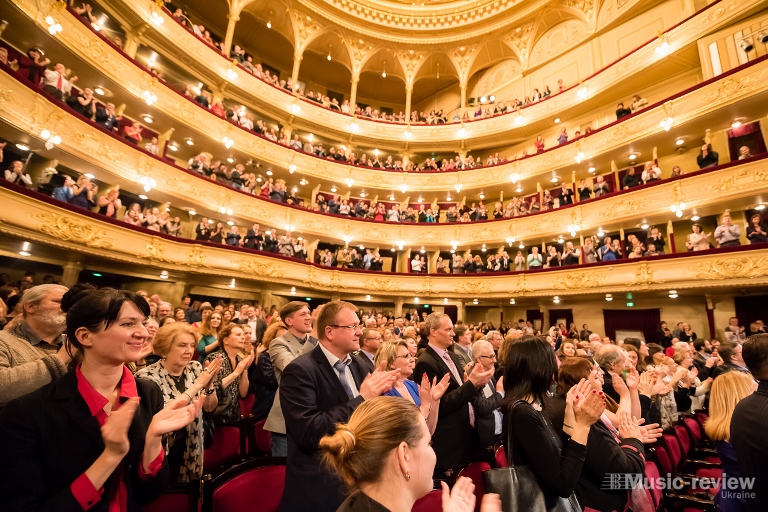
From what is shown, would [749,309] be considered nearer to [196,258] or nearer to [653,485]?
[653,485]

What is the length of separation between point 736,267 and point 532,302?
6.05 metres

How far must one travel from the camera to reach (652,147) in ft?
37.3

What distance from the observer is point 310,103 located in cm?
1578

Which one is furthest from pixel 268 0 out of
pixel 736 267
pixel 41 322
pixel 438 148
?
pixel 736 267

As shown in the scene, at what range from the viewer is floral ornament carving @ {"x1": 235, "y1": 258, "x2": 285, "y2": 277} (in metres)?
11.0

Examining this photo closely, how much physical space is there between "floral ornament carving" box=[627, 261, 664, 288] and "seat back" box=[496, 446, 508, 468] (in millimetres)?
9438

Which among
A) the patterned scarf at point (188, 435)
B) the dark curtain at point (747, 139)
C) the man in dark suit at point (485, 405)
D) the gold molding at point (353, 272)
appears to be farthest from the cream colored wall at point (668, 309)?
the patterned scarf at point (188, 435)

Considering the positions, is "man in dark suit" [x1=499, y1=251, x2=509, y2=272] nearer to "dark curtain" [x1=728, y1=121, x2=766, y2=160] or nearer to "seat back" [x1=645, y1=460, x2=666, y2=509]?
"dark curtain" [x1=728, y1=121, x2=766, y2=160]

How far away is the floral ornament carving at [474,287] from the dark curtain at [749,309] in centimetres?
656

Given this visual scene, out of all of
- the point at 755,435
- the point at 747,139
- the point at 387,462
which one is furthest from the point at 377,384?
the point at 747,139

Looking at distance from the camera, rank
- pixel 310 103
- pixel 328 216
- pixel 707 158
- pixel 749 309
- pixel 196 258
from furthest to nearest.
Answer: pixel 310 103
pixel 328 216
pixel 196 258
pixel 707 158
pixel 749 309

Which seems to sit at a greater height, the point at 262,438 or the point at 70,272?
the point at 70,272

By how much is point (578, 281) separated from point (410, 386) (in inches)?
400

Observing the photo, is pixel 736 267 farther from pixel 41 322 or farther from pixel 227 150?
pixel 227 150
